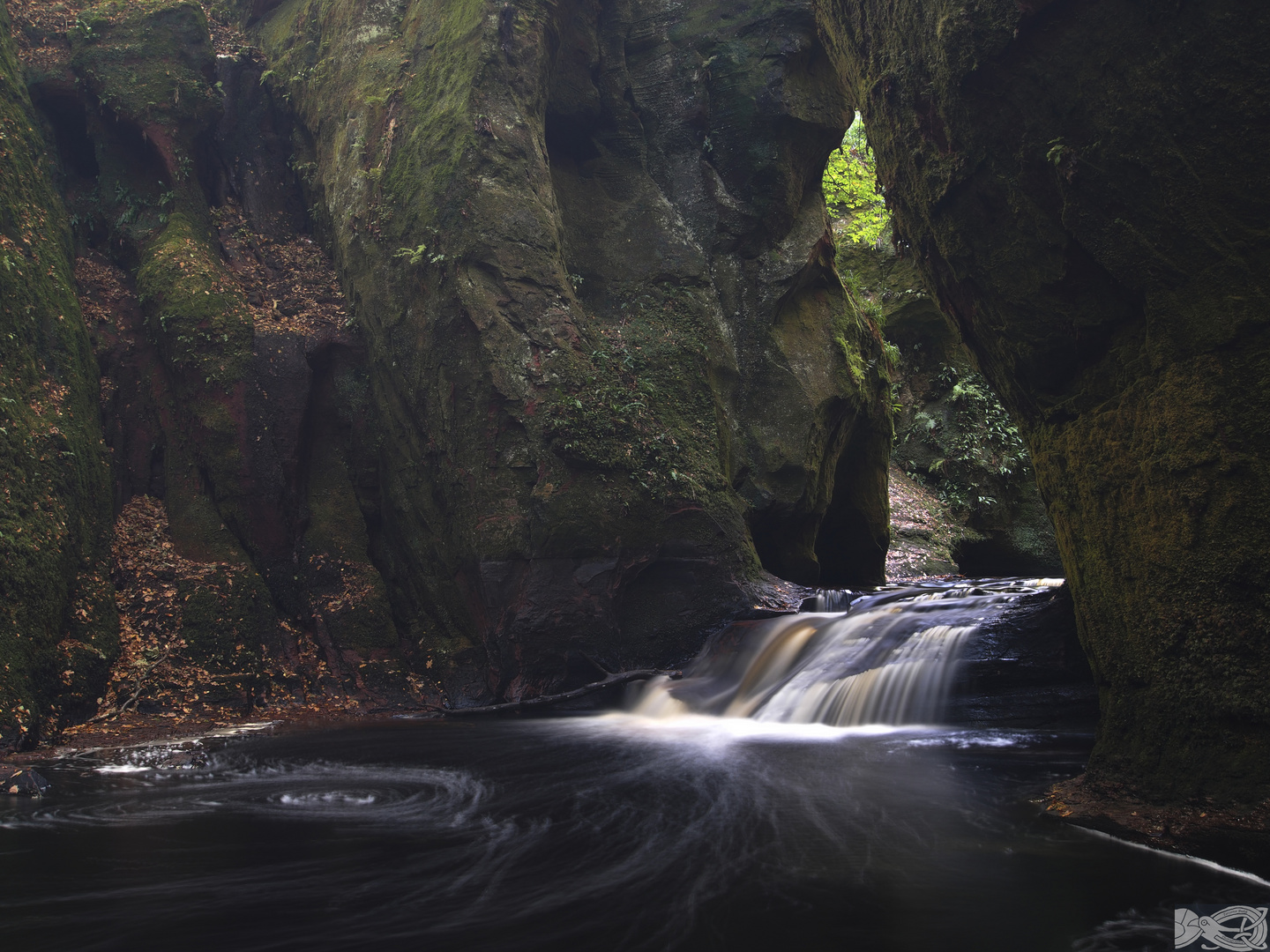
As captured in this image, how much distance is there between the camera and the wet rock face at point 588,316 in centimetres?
1008

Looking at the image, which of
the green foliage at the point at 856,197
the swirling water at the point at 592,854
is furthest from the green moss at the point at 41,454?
the green foliage at the point at 856,197

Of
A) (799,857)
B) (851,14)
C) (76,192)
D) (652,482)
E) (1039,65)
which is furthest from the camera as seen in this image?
(76,192)

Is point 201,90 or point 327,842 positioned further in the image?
point 201,90

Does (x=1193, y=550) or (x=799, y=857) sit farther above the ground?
(x=1193, y=550)

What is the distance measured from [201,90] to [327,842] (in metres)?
11.8

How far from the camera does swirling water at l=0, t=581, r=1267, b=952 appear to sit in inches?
152

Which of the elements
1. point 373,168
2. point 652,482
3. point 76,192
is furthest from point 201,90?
point 652,482

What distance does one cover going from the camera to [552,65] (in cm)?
1258

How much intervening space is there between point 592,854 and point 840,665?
4.62 metres

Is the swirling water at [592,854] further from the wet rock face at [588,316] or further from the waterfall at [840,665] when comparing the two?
the wet rock face at [588,316]

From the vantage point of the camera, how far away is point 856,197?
2275cm

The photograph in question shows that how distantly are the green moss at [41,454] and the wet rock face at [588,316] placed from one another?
3.43 m

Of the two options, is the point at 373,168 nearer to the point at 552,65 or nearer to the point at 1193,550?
the point at 552,65

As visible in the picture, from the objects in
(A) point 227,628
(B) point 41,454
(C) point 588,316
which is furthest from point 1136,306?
(B) point 41,454
